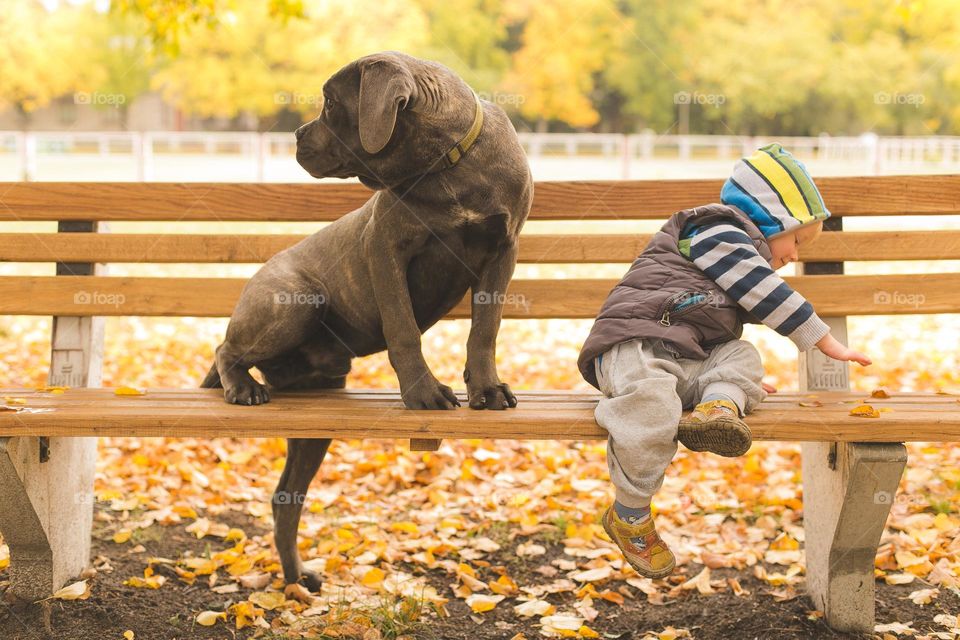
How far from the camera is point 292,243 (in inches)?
155

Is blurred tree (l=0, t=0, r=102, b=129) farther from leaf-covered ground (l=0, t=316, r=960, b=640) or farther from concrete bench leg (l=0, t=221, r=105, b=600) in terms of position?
concrete bench leg (l=0, t=221, r=105, b=600)

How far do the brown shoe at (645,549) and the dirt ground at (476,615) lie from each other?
0.76m

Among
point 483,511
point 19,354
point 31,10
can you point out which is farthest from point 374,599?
point 31,10

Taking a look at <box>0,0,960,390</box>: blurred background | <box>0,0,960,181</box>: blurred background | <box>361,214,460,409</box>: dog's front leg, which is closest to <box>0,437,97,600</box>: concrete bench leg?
<box>361,214,460,409</box>: dog's front leg

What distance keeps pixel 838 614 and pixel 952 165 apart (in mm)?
20601

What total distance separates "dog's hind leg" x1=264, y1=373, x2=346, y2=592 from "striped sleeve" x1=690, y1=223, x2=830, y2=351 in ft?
5.13

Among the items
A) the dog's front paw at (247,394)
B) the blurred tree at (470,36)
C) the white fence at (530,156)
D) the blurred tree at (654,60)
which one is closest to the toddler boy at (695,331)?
the dog's front paw at (247,394)

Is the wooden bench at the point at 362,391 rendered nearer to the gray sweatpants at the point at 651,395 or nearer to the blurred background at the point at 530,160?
the gray sweatpants at the point at 651,395

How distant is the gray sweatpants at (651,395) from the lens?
262 centimetres

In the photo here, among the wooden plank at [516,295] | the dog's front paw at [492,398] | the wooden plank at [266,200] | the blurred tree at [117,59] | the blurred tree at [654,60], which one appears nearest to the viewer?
the dog's front paw at [492,398]

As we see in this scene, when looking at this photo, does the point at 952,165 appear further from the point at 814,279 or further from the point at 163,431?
the point at 163,431

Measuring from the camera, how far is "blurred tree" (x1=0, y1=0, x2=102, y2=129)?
89.0 feet

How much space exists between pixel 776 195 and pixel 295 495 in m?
2.07

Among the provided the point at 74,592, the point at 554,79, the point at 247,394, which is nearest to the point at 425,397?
the point at 247,394
